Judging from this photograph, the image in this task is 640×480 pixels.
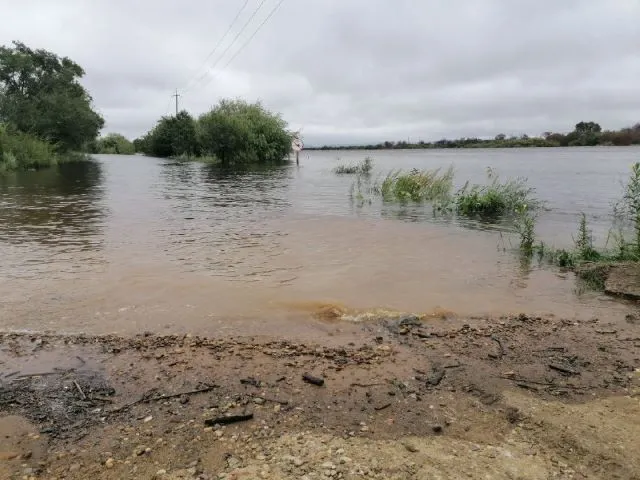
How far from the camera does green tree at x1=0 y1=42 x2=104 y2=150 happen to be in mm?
49812

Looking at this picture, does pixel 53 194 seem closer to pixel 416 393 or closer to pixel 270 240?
pixel 270 240

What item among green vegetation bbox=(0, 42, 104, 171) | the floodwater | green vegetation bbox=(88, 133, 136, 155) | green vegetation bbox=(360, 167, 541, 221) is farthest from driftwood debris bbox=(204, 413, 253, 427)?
green vegetation bbox=(88, 133, 136, 155)

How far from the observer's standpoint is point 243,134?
52.2 metres

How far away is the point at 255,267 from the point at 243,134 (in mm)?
44731

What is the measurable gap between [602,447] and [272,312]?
4.45m

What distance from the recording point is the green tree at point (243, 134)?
171 ft

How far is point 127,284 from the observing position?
827 cm

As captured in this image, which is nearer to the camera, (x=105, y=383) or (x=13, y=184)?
(x=105, y=383)

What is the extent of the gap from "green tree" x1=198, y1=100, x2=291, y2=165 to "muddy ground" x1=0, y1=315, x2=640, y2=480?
4823 cm

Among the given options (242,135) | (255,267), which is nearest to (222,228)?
(255,267)

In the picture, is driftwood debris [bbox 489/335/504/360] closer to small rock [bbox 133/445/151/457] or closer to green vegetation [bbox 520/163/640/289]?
green vegetation [bbox 520/163/640/289]

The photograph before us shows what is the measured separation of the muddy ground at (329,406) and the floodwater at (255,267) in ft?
3.26

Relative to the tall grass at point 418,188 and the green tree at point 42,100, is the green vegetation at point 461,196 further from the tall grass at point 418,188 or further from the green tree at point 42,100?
the green tree at point 42,100

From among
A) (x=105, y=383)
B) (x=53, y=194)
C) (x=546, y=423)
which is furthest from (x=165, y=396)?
(x=53, y=194)
